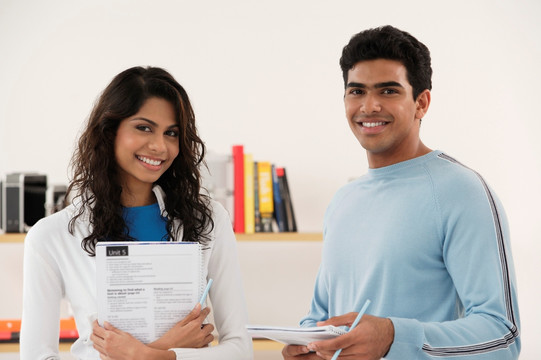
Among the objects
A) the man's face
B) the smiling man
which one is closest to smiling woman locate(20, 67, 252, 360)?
the smiling man

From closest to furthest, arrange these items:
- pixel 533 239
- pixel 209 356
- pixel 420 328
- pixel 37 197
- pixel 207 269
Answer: pixel 420 328 → pixel 209 356 → pixel 207 269 → pixel 37 197 → pixel 533 239

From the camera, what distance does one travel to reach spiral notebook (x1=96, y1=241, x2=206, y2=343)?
4.75 ft

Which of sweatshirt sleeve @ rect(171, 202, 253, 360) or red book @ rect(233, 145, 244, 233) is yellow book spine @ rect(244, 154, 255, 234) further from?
sweatshirt sleeve @ rect(171, 202, 253, 360)

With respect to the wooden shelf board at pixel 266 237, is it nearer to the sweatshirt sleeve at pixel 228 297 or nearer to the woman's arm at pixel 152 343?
the sweatshirt sleeve at pixel 228 297

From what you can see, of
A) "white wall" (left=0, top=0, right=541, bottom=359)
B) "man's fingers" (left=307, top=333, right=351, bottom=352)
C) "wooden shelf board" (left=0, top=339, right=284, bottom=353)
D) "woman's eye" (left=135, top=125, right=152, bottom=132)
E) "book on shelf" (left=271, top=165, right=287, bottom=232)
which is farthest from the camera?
"white wall" (left=0, top=0, right=541, bottom=359)

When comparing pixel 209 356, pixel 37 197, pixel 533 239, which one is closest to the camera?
pixel 209 356

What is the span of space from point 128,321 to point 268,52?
1.88 meters

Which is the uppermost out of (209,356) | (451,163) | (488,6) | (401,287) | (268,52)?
(488,6)

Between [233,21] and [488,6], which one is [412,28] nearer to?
[488,6]

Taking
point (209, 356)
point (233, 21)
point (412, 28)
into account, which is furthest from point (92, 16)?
point (209, 356)

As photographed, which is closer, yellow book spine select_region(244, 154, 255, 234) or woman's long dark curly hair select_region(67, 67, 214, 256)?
woman's long dark curly hair select_region(67, 67, 214, 256)

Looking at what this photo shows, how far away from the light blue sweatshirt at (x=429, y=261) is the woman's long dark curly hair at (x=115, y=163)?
40 cm

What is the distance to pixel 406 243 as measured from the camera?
1.53m

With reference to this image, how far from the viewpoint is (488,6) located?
3.01 m
